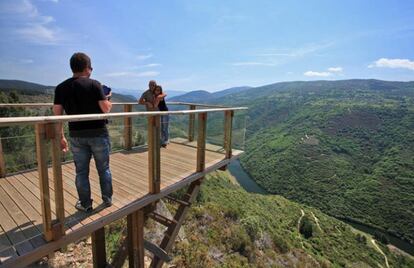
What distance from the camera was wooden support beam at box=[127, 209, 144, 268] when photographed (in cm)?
318

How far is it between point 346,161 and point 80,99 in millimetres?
83559

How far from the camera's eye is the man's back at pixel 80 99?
2248 millimetres

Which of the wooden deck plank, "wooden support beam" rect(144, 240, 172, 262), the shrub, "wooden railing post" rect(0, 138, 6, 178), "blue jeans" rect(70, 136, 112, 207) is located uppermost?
"blue jeans" rect(70, 136, 112, 207)

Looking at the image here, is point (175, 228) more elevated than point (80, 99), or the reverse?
point (80, 99)

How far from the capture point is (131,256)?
131 inches

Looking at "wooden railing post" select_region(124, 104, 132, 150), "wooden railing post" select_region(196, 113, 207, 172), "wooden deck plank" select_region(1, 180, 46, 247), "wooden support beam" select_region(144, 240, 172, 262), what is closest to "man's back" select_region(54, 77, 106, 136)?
"wooden deck plank" select_region(1, 180, 46, 247)

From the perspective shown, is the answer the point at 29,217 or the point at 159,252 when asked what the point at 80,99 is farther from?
the point at 159,252

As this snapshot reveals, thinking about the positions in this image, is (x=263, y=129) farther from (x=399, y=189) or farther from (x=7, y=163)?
(x=7, y=163)

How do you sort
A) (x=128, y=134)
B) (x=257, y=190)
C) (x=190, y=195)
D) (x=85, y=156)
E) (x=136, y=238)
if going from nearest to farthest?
(x=85, y=156) < (x=136, y=238) < (x=190, y=195) < (x=128, y=134) < (x=257, y=190)

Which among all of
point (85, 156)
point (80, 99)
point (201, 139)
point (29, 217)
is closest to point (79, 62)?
point (80, 99)

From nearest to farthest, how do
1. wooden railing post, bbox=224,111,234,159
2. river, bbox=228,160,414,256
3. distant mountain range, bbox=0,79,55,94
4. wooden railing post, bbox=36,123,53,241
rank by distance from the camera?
wooden railing post, bbox=36,123,53,241 → wooden railing post, bbox=224,111,234,159 → distant mountain range, bbox=0,79,55,94 → river, bbox=228,160,414,256

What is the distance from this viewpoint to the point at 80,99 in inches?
89.4

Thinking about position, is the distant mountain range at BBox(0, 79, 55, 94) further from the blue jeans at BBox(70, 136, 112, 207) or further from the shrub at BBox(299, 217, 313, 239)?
the shrub at BBox(299, 217, 313, 239)

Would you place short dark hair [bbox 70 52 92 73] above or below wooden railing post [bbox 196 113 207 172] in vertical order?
above
